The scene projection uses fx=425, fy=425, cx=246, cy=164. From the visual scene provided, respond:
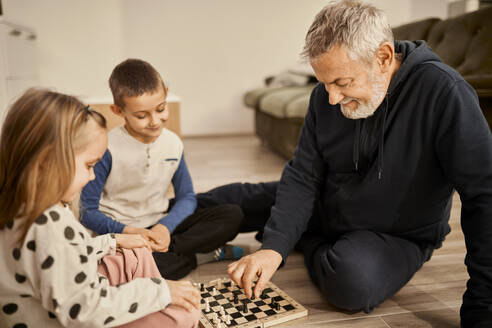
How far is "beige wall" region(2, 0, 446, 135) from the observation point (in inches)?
145

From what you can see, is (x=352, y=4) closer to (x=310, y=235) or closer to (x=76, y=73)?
(x=310, y=235)

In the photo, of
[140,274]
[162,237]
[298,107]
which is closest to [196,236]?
[162,237]

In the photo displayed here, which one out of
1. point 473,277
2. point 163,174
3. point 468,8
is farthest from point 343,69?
point 468,8

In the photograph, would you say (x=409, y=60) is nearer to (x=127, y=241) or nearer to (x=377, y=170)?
(x=377, y=170)

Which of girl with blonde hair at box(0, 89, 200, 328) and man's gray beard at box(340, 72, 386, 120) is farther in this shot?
man's gray beard at box(340, 72, 386, 120)

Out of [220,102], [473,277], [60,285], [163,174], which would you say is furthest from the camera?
[220,102]

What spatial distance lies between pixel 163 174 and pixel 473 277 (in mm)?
970

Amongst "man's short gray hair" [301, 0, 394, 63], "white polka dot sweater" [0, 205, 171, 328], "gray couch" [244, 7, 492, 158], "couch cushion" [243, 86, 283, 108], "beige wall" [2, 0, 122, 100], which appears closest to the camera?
"white polka dot sweater" [0, 205, 171, 328]

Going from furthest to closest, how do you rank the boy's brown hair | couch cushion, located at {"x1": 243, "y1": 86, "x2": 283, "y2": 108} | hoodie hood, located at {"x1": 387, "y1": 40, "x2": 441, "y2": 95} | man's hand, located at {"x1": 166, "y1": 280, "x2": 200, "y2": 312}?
couch cushion, located at {"x1": 243, "y1": 86, "x2": 283, "y2": 108}
the boy's brown hair
hoodie hood, located at {"x1": 387, "y1": 40, "x2": 441, "y2": 95}
man's hand, located at {"x1": 166, "y1": 280, "x2": 200, "y2": 312}

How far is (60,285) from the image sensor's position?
2.41 feet

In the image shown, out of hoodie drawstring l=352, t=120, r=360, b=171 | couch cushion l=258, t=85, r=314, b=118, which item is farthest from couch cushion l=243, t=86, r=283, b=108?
hoodie drawstring l=352, t=120, r=360, b=171

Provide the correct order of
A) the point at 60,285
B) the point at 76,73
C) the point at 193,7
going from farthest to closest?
1. the point at 193,7
2. the point at 76,73
3. the point at 60,285

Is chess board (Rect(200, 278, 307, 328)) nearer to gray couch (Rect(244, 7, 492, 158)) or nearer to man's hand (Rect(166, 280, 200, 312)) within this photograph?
man's hand (Rect(166, 280, 200, 312))

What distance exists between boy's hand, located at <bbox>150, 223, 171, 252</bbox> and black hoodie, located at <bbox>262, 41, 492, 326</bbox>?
34 cm
